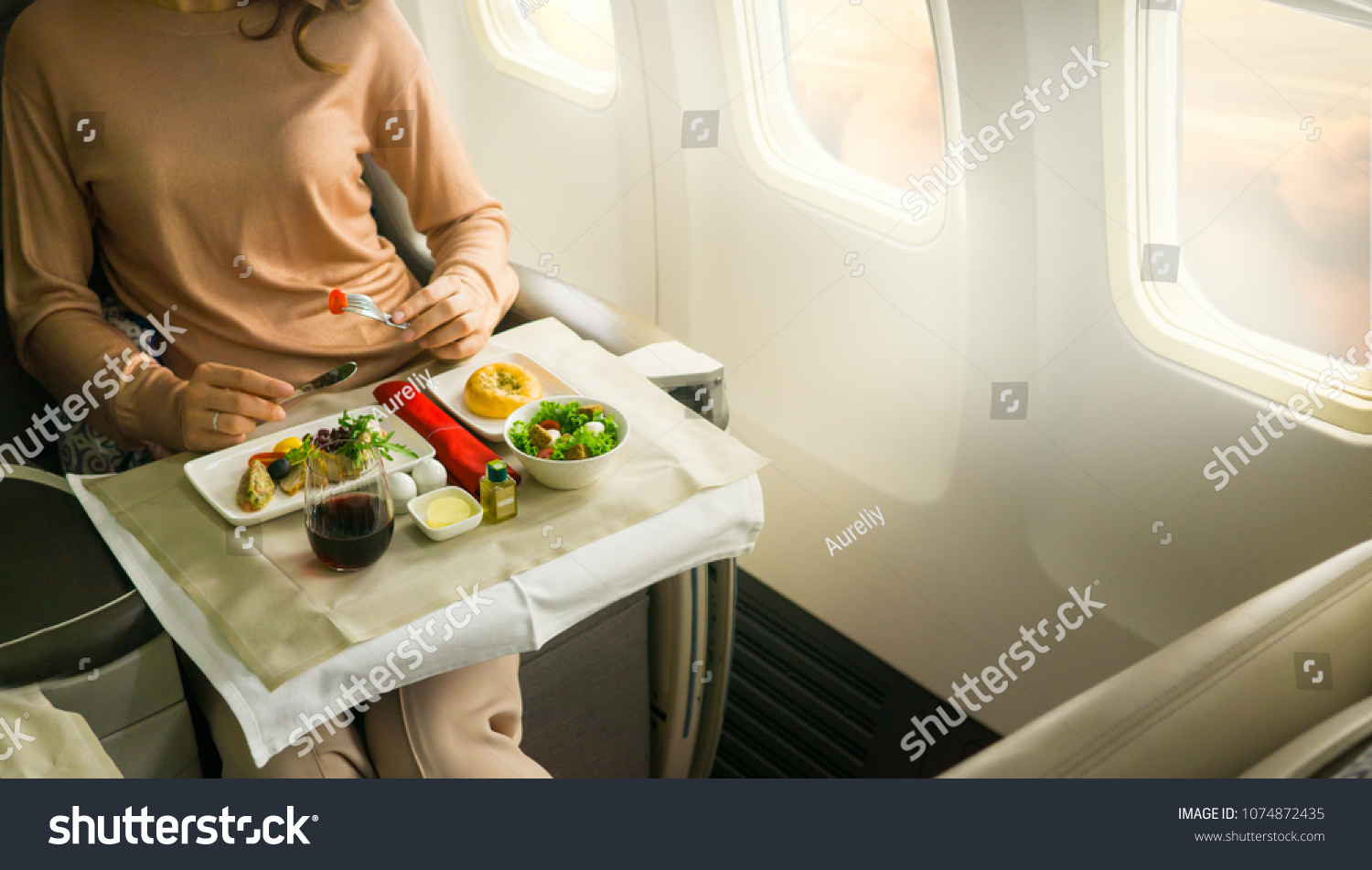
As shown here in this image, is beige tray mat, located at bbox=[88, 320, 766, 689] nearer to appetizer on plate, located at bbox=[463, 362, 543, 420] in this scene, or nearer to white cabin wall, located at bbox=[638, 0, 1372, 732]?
appetizer on plate, located at bbox=[463, 362, 543, 420]

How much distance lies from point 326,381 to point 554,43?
806 millimetres

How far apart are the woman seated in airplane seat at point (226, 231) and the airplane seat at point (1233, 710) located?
0.53m

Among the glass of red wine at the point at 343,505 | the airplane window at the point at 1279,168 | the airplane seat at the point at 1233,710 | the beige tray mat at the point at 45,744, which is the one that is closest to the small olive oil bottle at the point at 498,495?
the glass of red wine at the point at 343,505

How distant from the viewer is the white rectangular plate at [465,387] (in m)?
1.12

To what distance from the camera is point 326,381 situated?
1.17m

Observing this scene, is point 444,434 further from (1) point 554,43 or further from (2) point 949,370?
(1) point 554,43

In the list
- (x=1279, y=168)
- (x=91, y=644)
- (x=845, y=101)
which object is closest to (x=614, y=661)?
(x=91, y=644)

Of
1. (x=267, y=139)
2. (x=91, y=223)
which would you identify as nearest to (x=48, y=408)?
(x=91, y=223)

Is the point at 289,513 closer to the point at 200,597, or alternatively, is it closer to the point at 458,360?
the point at 200,597

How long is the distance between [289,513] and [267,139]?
1.62 ft

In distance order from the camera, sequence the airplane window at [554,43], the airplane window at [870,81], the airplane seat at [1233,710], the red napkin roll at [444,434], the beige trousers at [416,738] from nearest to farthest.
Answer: the airplane seat at [1233,710]
the beige trousers at [416,738]
the red napkin roll at [444,434]
the airplane window at [870,81]
the airplane window at [554,43]

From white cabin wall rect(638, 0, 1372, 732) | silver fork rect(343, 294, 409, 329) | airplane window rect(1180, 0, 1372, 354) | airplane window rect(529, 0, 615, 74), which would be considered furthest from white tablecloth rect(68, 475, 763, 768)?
airplane window rect(529, 0, 615, 74)

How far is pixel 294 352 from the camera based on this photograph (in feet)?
4.09

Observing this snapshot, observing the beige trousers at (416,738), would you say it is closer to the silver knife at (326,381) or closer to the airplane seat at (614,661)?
the airplane seat at (614,661)
